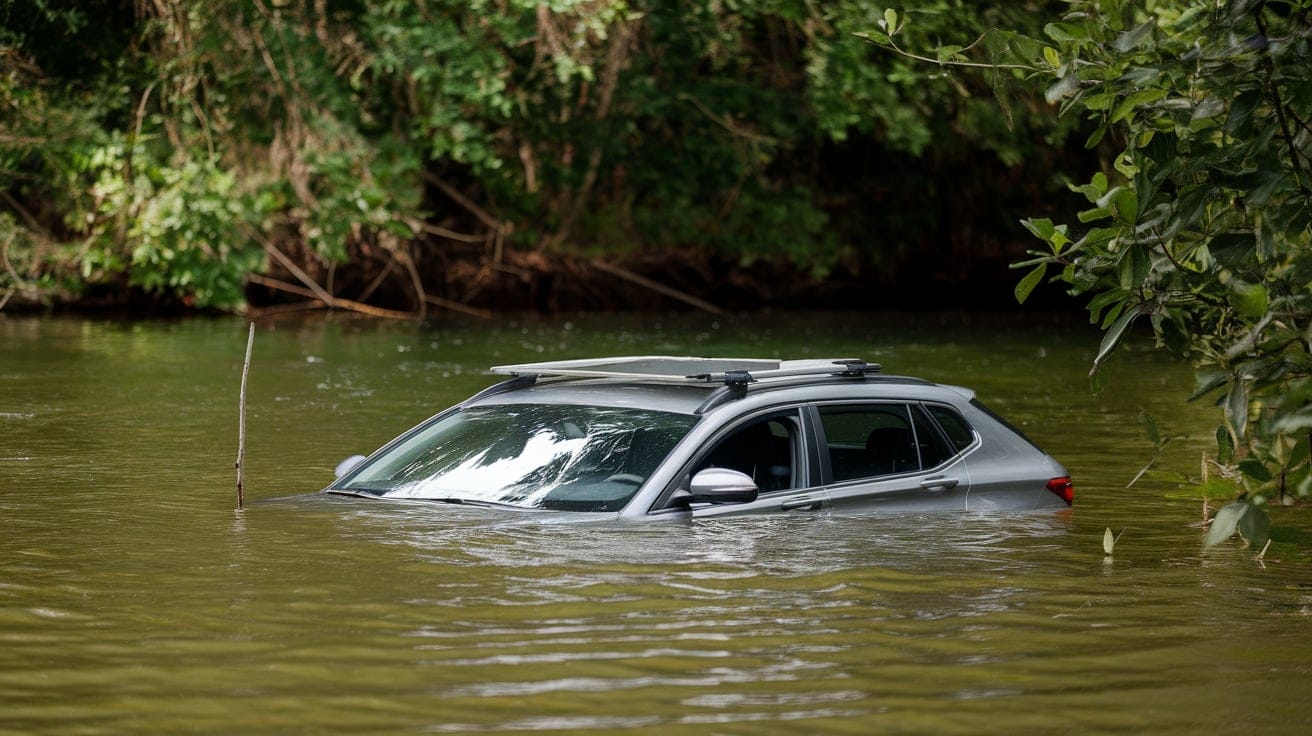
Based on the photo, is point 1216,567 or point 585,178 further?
point 585,178

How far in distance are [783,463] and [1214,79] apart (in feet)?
9.04

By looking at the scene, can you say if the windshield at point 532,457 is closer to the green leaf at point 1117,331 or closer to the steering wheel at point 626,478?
the steering wheel at point 626,478

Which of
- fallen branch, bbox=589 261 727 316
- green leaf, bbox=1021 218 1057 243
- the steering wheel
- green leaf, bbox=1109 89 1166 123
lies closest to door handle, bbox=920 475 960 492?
the steering wheel

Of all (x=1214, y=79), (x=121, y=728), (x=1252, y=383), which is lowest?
(x=121, y=728)

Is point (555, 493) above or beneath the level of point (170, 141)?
beneath

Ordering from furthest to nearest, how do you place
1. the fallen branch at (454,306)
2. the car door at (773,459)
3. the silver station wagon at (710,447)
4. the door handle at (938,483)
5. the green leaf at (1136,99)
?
the fallen branch at (454,306) < the door handle at (938,483) < the car door at (773,459) < the silver station wagon at (710,447) < the green leaf at (1136,99)

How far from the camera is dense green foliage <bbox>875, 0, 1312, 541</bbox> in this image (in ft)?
22.8

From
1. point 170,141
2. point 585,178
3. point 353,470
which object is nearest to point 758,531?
point 353,470

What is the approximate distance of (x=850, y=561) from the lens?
8547 mm

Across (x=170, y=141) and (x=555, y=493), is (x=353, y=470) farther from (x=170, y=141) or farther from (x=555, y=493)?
(x=170, y=141)

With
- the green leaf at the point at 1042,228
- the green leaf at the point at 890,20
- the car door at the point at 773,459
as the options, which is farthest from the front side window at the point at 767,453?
the green leaf at the point at 890,20

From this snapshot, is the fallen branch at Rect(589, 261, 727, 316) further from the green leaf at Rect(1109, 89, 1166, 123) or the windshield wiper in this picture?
the green leaf at Rect(1109, 89, 1166, 123)

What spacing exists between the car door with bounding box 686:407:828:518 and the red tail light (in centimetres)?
163

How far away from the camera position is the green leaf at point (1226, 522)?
21.9ft
